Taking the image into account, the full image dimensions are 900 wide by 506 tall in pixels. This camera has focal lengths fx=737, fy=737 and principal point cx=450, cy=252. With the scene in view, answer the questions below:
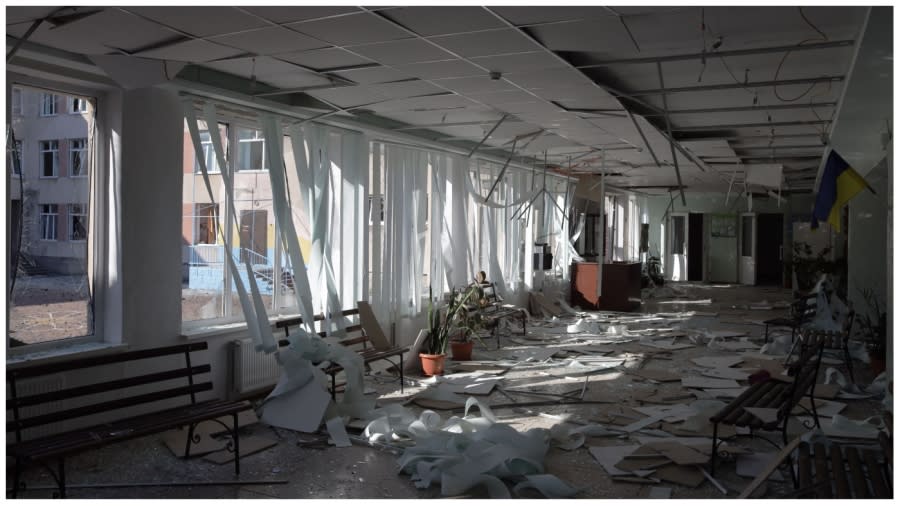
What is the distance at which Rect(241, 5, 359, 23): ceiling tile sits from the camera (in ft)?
11.8

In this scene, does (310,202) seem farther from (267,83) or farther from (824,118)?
(824,118)

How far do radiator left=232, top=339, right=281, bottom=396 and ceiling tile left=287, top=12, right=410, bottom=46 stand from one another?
2942mm

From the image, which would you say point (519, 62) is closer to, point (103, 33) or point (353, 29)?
point (353, 29)

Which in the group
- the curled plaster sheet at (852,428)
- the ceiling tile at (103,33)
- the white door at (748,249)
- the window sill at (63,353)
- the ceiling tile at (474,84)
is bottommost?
the curled plaster sheet at (852,428)

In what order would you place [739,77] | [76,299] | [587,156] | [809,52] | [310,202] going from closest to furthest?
[809,52], [76,299], [739,77], [310,202], [587,156]

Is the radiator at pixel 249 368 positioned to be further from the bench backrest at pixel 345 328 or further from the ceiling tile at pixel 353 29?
the ceiling tile at pixel 353 29

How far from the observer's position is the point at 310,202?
22.0ft

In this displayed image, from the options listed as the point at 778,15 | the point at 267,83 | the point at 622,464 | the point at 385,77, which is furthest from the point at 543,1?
the point at 267,83

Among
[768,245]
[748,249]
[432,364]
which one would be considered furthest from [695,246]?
[432,364]

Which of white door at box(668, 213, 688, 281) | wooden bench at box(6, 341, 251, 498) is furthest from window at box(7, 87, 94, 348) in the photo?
white door at box(668, 213, 688, 281)

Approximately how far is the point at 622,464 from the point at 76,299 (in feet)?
12.9

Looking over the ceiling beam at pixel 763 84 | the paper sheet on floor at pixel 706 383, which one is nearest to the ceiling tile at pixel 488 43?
the ceiling beam at pixel 763 84

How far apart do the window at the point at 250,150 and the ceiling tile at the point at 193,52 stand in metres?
1.99

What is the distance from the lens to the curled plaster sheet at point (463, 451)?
13.5 ft
